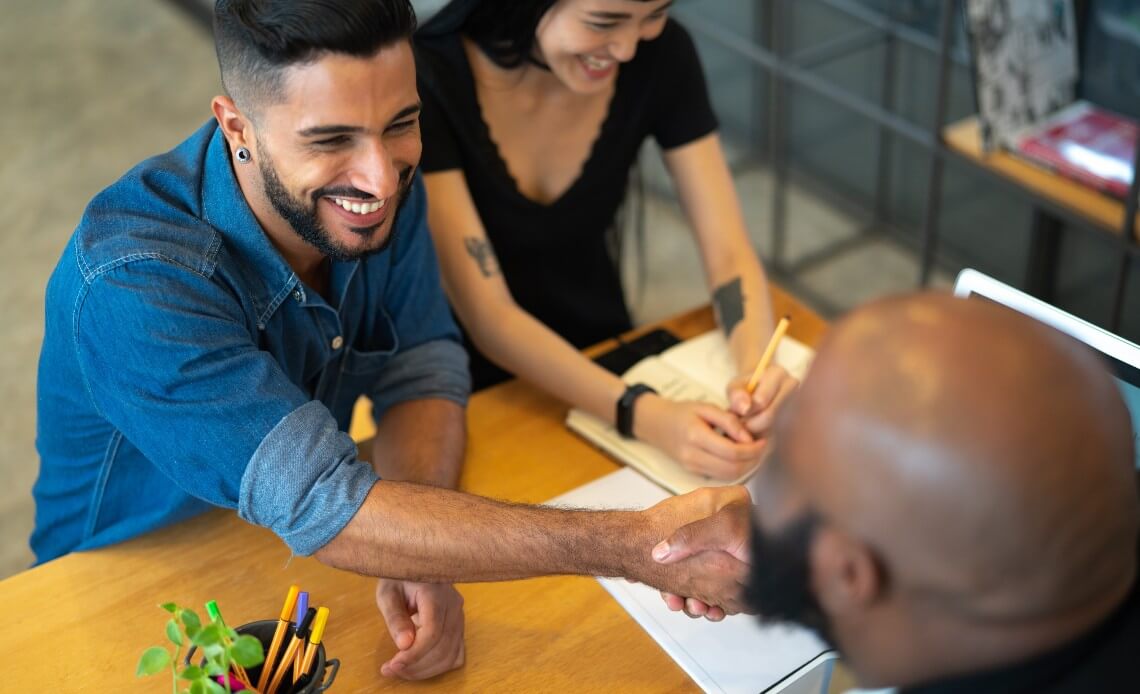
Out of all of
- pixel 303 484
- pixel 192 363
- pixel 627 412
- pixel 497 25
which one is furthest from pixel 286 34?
pixel 627 412

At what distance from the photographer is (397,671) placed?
1.24m

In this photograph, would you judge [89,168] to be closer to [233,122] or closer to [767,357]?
[233,122]

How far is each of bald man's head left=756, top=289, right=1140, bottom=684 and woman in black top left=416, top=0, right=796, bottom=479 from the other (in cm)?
72

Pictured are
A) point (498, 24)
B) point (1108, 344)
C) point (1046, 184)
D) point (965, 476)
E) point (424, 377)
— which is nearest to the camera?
point (965, 476)

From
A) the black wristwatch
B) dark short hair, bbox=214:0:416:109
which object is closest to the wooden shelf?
the black wristwatch

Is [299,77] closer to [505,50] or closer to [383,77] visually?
[383,77]

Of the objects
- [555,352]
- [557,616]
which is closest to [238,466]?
[557,616]

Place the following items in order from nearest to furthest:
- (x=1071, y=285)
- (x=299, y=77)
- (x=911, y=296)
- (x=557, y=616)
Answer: (x=911, y=296), (x=299, y=77), (x=557, y=616), (x=1071, y=285)

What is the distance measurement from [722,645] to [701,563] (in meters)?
0.10

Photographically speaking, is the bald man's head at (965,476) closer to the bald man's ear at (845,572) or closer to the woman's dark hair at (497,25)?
the bald man's ear at (845,572)

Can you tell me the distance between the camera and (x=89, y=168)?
160 inches

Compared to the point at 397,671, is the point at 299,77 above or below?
above

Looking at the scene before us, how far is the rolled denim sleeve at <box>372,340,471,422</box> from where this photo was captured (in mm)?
1572

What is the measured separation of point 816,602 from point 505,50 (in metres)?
1.13
